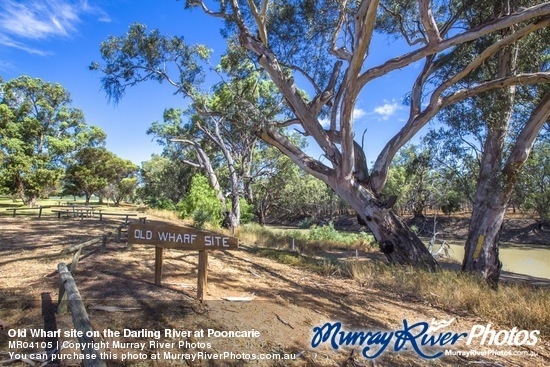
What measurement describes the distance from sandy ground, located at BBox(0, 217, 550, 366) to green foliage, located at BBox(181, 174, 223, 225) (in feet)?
28.9

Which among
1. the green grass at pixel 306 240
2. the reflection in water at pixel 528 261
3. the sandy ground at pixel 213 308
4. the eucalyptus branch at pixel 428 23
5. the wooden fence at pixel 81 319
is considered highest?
the eucalyptus branch at pixel 428 23

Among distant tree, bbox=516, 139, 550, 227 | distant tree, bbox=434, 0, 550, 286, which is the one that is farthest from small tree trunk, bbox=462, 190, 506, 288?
distant tree, bbox=516, 139, 550, 227

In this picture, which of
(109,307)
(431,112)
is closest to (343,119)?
(431,112)

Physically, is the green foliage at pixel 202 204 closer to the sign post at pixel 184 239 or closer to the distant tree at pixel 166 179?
the sign post at pixel 184 239

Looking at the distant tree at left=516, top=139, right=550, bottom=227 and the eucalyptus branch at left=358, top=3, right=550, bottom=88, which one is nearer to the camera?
the eucalyptus branch at left=358, top=3, right=550, bottom=88

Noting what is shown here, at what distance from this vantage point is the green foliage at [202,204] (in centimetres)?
1536

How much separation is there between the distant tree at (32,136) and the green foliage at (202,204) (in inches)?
521

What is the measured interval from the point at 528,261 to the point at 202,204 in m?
20.6

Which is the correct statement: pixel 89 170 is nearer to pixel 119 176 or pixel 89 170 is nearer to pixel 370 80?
pixel 119 176

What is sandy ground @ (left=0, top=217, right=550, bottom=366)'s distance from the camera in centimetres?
308

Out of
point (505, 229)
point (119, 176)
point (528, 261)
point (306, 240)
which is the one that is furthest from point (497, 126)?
point (119, 176)

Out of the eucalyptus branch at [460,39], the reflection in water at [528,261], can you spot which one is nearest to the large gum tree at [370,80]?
the eucalyptus branch at [460,39]

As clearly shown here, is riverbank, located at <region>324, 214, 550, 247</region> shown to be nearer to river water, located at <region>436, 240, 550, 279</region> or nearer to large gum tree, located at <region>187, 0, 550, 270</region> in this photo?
river water, located at <region>436, 240, 550, 279</region>

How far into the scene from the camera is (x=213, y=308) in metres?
3.89
